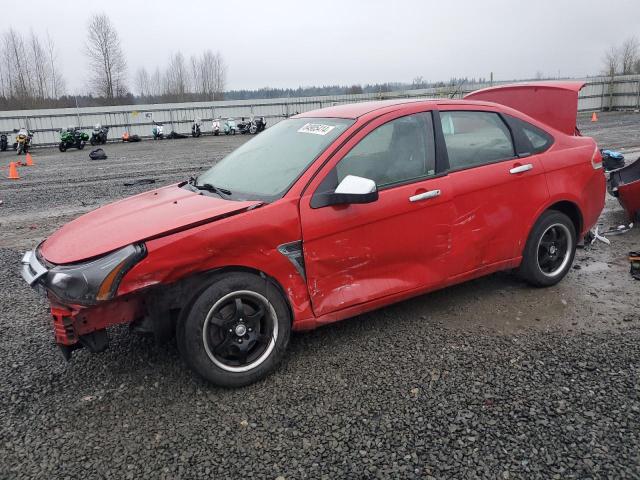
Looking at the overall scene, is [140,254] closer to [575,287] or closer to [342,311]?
[342,311]

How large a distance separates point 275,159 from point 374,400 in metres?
Result: 1.87

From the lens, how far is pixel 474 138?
421 cm

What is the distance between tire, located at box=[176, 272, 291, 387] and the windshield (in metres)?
0.66

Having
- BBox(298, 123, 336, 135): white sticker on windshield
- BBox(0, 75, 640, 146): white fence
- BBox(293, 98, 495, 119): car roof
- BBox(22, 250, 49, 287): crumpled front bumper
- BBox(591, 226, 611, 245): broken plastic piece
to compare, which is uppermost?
BBox(0, 75, 640, 146): white fence

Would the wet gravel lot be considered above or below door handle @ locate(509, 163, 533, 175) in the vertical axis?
below

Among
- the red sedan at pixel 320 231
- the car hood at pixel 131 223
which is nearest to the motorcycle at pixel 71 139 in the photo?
the red sedan at pixel 320 231

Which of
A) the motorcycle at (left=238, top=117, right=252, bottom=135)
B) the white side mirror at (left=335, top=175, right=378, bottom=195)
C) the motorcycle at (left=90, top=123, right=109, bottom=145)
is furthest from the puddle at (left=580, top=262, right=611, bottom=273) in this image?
the motorcycle at (left=238, top=117, right=252, bottom=135)

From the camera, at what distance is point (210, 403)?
308 centimetres

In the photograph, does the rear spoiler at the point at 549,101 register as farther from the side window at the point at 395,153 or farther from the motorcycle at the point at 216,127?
the motorcycle at the point at 216,127

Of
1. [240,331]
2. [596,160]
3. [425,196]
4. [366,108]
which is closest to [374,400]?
[240,331]

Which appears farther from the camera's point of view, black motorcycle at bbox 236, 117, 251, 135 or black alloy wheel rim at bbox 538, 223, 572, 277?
black motorcycle at bbox 236, 117, 251, 135

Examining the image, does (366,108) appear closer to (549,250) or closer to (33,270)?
(549,250)

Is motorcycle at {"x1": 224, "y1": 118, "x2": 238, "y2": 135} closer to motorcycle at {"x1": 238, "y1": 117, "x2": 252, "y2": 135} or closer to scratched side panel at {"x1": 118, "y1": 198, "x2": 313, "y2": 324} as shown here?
motorcycle at {"x1": 238, "y1": 117, "x2": 252, "y2": 135}

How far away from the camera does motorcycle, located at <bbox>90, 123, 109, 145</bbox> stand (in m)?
24.6
